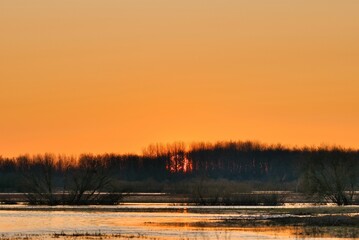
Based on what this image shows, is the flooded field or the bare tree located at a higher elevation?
the bare tree

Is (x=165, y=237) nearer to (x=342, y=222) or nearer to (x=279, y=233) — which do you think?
(x=279, y=233)

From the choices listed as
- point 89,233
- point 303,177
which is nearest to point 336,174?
point 303,177

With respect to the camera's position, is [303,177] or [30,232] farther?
[303,177]

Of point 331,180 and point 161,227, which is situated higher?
point 331,180

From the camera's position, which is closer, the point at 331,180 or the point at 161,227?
the point at 161,227

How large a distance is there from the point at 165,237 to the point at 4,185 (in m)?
122

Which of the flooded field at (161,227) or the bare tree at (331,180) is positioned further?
the bare tree at (331,180)

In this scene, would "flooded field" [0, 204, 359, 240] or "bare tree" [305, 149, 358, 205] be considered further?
"bare tree" [305, 149, 358, 205]

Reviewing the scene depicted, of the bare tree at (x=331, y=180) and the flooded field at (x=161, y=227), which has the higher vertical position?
the bare tree at (x=331, y=180)

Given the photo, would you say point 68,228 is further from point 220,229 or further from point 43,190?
point 43,190

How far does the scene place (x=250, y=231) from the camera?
52.8m

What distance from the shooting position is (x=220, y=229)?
2149 inches

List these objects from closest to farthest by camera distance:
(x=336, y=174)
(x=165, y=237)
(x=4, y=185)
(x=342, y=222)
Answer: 1. (x=165, y=237)
2. (x=342, y=222)
3. (x=336, y=174)
4. (x=4, y=185)

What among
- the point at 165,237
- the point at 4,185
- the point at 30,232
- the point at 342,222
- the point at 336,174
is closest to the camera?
the point at 165,237
